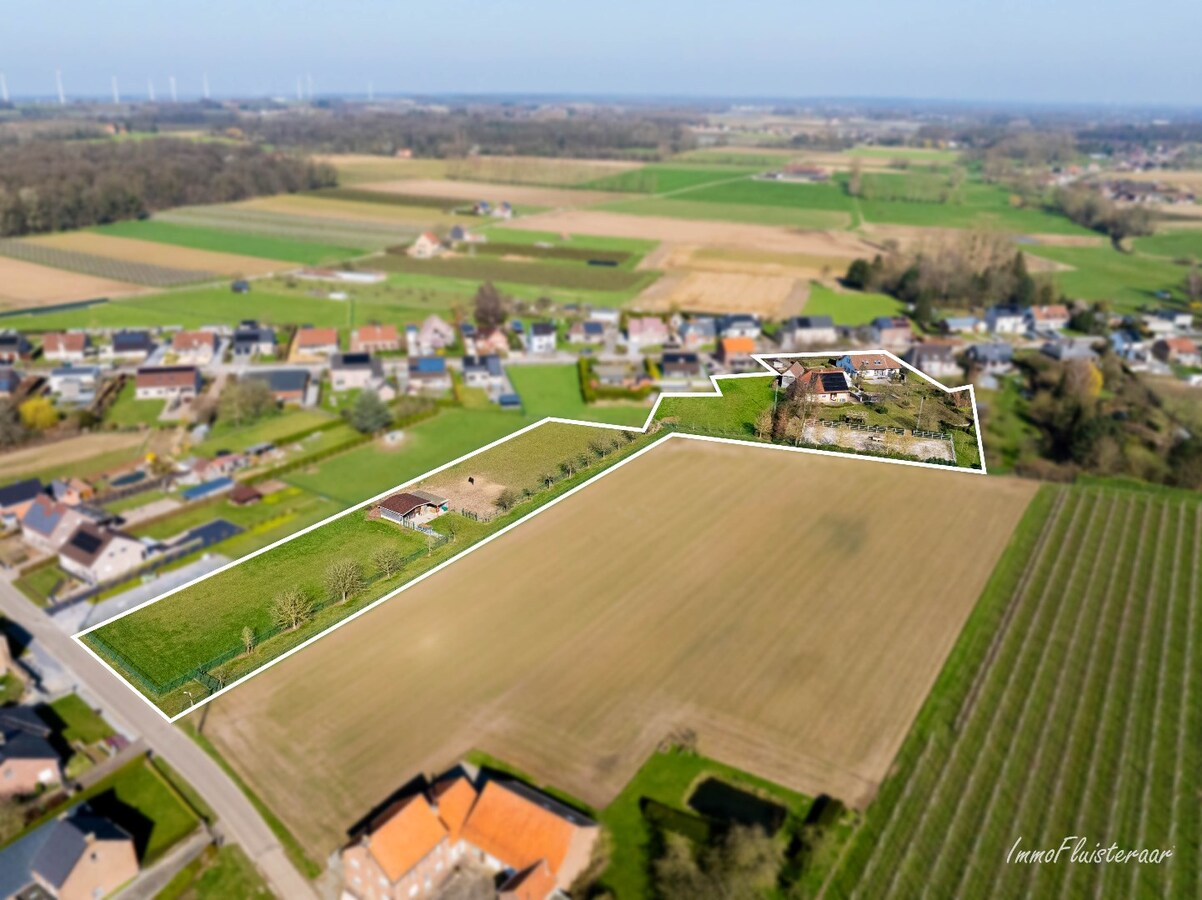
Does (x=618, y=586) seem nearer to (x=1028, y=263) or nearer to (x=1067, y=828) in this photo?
(x=1067, y=828)

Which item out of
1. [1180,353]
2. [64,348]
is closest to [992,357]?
[1180,353]

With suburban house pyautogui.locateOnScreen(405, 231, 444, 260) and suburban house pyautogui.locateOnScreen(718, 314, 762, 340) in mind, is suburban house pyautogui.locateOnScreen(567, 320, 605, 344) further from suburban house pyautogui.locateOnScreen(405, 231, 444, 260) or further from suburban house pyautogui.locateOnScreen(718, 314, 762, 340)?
suburban house pyautogui.locateOnScreen(405, 231, 444, 260)

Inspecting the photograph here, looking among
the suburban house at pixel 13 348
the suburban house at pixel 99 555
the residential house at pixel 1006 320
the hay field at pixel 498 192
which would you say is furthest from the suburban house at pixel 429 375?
the hay field at pixel 498 192

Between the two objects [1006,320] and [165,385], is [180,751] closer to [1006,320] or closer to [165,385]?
[165,385]

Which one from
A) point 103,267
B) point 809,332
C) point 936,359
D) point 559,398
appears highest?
point 103,267

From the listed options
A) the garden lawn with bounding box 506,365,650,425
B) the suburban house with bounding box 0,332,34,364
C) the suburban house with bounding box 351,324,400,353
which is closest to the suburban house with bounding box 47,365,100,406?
the suburban house with bounding box 0,332,34,364

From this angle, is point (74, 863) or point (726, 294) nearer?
point (74, 863)

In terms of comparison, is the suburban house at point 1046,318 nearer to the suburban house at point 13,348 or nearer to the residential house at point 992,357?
the residential house at point 992,357
